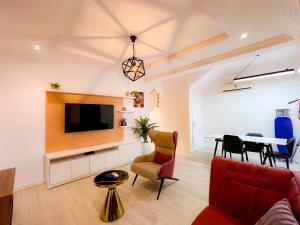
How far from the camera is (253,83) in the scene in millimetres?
4652

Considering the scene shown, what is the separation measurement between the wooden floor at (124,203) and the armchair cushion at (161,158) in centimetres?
47

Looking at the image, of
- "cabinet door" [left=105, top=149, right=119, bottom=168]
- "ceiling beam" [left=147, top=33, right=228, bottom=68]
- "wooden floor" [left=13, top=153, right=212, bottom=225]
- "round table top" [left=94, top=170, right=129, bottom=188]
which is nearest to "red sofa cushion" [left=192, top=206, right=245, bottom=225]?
"wooden floor" [left=13, top=153, right=212, bottom=225]

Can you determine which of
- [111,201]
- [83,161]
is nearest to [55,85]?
[83,161]

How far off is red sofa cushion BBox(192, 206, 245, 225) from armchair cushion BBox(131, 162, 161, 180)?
1.19 meters

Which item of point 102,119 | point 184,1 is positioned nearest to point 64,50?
point 102,119

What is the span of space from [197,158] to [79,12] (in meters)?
4.53

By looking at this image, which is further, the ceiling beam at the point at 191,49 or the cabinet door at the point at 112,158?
the cabinet door at the point at 112,158

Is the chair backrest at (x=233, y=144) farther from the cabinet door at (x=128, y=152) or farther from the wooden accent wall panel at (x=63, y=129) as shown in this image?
the wooden accent wall panel at (x=63, y=129)

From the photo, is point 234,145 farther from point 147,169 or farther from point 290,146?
point 147,169

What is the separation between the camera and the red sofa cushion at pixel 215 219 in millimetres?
1276

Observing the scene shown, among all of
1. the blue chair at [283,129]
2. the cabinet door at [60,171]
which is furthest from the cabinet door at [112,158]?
the blue chair at [283,129]

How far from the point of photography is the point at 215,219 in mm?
1312

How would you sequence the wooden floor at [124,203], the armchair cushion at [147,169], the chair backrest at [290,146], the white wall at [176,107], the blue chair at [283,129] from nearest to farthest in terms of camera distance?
the wooden floor at [124,203] < the armchair cushion at [147,169] < the chair backrest at [290,146] < the blue chair at [283,129] < the white wall at [176,107]

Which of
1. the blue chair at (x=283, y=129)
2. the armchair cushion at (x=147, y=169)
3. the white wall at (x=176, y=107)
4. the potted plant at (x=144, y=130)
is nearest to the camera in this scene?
the armchair cushion at (x=147, y=169)
